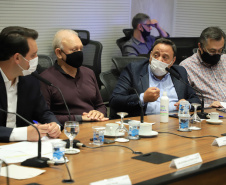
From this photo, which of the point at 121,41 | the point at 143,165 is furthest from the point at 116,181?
the point at 121,41

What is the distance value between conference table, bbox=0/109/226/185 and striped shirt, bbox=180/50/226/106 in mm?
1603

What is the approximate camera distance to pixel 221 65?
4207mm

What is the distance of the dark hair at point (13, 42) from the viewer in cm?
258

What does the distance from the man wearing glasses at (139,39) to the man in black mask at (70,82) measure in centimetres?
266

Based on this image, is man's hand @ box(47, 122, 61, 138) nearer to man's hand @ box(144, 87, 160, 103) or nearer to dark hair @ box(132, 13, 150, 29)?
man's hand @ box(144, 87, 160, 103)

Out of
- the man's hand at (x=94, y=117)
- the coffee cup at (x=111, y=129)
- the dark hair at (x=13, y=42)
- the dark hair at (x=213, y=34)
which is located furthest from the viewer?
the dark hair at (x=213, y=34)

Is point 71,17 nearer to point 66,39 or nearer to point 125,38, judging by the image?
point 125,38

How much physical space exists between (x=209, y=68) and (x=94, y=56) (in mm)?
1726

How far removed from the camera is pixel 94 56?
5.42 m

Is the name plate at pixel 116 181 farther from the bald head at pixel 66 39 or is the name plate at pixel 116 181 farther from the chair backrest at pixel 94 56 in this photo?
the chair backrest at pixel 94 56

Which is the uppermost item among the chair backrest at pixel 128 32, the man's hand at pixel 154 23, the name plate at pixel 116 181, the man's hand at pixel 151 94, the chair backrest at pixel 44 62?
the man's hand at pixel 154 23

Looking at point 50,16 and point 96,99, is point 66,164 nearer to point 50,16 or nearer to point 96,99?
point 96,99

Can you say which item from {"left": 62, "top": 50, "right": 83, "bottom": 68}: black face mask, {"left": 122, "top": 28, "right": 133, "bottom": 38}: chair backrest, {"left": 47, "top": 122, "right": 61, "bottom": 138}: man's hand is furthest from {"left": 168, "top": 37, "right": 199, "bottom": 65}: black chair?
{"left": 47, "top": 122, "right": 61, "bottom": 138}: man's hand

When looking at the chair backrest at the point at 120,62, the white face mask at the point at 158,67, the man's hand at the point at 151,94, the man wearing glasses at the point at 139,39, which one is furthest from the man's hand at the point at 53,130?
the man wearing glasses at the point at 139,39
